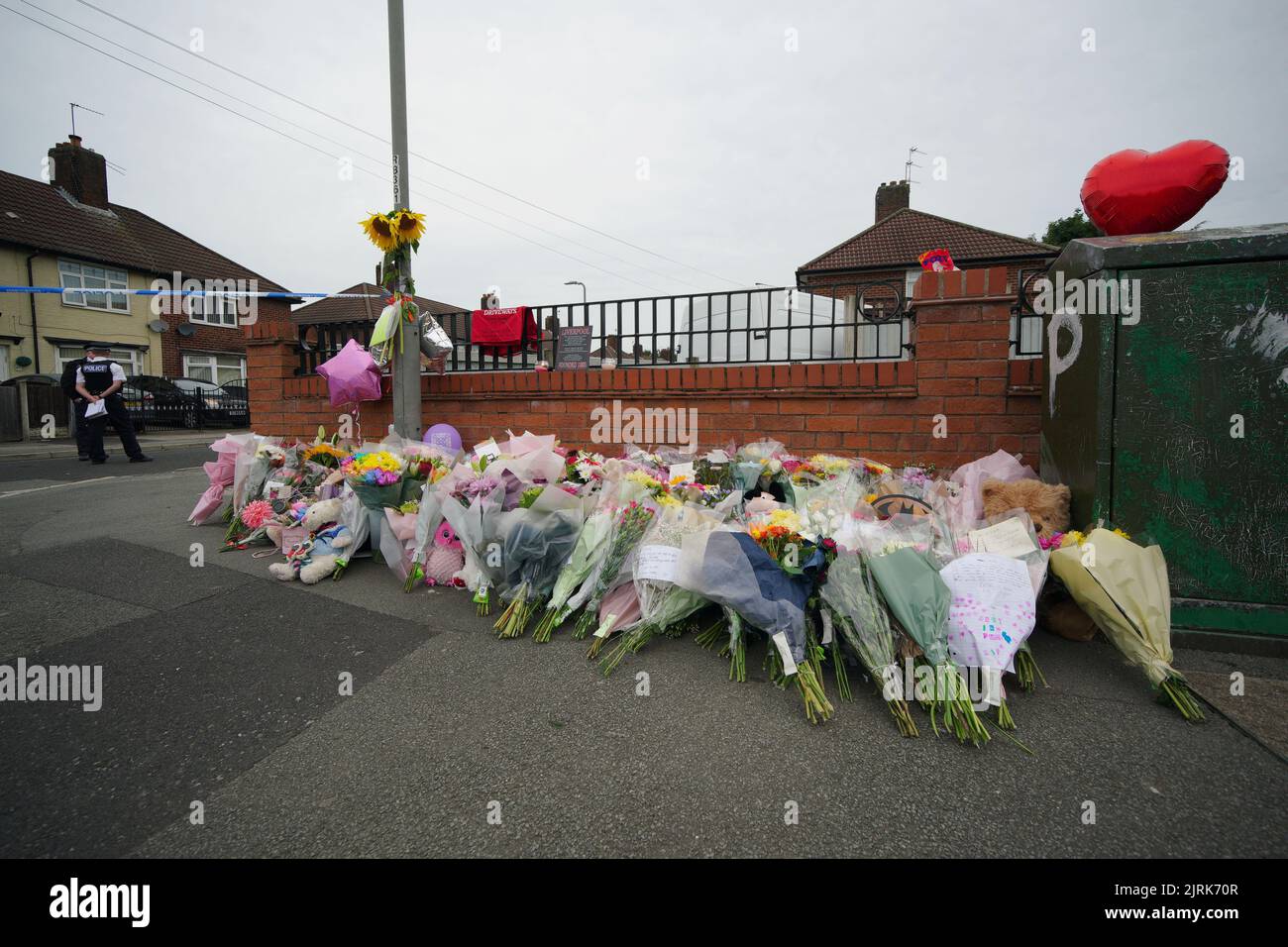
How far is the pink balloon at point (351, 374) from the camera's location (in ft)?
17.8

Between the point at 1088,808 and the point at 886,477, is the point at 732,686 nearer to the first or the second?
the point at 1088,808

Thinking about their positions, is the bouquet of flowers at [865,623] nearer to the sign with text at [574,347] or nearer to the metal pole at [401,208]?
the sign with text at [574,347]

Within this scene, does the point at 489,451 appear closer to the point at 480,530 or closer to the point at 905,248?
the point at 480,530

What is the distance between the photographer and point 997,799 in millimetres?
1742

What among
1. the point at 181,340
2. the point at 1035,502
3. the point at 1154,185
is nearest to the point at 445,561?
the point at 1035,502

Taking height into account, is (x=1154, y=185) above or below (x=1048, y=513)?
above

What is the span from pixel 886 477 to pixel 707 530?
5.48 ft

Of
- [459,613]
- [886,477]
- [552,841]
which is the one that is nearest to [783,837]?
[552,841]

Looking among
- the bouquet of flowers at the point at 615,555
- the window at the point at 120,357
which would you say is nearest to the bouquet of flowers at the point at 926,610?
the bouquet of flowers at the point at 615,555

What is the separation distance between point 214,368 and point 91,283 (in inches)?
200

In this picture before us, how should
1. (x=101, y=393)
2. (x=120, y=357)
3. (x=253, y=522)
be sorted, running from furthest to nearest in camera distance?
(x=120, y=357), (x=101, y=393), (x=253, y=522)

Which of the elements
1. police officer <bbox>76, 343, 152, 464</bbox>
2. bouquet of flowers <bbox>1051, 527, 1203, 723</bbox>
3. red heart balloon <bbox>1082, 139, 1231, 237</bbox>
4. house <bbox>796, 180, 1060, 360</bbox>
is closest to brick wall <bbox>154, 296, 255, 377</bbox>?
police officer <bbox>76, 343, 152, 464</bbox>

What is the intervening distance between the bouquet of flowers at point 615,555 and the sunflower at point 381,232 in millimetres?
3293

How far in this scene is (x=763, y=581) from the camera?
2.54 metres
